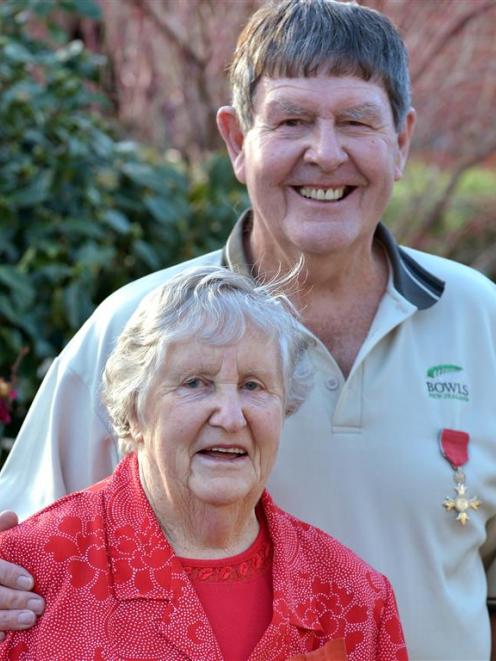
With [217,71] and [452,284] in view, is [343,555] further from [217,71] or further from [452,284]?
[217,71]

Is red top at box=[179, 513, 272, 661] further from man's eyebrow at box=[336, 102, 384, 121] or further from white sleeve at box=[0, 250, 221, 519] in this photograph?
man's eyebrow at box=[336, 102, 384, 121]

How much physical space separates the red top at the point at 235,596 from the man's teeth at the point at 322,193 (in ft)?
2.98

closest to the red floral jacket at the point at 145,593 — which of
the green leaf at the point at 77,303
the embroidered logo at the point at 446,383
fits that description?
the embroidered logo at the point at 446,383

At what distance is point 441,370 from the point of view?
3.20 m

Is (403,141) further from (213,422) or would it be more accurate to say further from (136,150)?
(136,150)

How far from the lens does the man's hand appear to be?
8.20 ft

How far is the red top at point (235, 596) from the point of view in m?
2.55

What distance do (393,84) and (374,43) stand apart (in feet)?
0.38

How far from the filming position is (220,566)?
103 inches

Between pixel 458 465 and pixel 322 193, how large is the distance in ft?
2.42

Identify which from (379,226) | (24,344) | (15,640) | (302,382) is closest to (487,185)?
(24,344)

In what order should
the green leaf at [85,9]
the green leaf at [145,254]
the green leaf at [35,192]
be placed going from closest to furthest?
the green leaf at [35,192], the green leaf at [145,254], the green leaf at [85,9]

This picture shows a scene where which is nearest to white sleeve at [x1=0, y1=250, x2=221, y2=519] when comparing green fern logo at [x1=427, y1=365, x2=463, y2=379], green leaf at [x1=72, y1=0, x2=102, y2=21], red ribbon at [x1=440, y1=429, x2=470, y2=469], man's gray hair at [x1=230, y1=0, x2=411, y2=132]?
man's gray hair at [x1=230, y1=0, x2=411, y2=132]

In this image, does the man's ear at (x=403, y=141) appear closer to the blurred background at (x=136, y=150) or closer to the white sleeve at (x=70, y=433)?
the white sleeve at (x=70, y=433)
